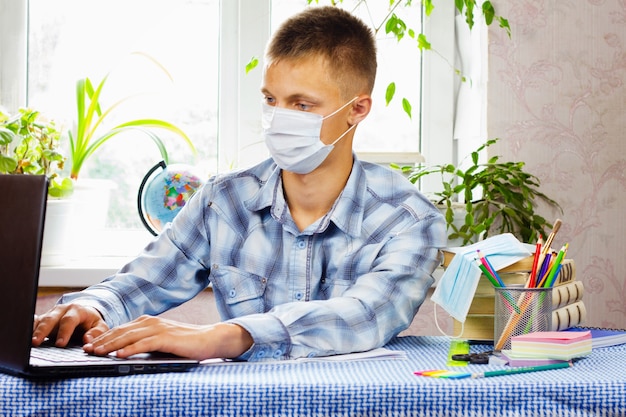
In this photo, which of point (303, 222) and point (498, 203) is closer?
point (303, 222)

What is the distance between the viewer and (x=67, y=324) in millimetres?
1127

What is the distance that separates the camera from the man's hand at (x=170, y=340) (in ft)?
3.24

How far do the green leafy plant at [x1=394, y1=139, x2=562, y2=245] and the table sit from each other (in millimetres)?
1005

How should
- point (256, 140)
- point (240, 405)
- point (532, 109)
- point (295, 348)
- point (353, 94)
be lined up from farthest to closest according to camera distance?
point (256, 140) < point (532, 109) < point (353, 94) < point (295, 348) < point (240, 405)

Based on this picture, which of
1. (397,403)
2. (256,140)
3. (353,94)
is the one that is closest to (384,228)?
(353,94)

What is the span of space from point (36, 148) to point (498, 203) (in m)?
1.17

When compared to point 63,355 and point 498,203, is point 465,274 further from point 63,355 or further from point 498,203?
point 498,203

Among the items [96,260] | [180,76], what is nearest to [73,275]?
[96,260]

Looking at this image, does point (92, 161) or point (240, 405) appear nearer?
point (240, 405)

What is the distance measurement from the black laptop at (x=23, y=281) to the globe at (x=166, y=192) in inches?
50.0

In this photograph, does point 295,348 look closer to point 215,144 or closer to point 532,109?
point 532,109

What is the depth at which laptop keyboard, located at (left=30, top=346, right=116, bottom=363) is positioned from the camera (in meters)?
0.96

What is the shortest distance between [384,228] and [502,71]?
2.88 feet

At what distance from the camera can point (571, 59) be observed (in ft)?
6.77
